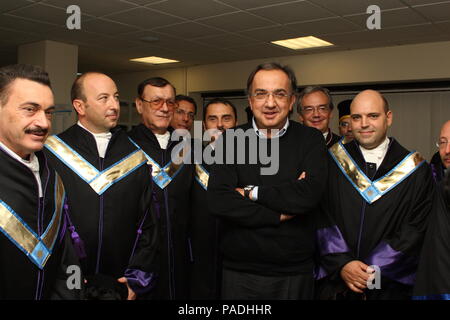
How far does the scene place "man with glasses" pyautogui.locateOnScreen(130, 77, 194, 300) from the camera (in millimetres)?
2543

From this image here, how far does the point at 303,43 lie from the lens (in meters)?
6.81

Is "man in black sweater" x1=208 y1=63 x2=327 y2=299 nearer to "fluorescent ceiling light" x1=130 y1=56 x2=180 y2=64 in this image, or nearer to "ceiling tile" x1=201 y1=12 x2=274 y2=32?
"ceiling tile" x1=201 y1=12 x2=274 y2=32

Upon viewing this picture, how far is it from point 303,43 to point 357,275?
5.38m

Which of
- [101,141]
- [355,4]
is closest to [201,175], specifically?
[101,141]

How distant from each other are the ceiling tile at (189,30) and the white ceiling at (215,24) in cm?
1

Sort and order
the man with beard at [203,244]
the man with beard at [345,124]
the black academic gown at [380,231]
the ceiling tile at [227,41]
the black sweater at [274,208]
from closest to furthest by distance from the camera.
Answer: the black sweater at [274,208] → the black academic gown at [380,231] → the man with beard at [203,244] → the man with beard at [345,124] → the ceiling tile at [227,41]

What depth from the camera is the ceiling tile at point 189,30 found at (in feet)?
19.1

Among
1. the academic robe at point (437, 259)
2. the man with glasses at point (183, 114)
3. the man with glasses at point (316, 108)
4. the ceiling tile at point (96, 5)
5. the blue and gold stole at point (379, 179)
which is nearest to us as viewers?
the academic robe at point (437, 259)


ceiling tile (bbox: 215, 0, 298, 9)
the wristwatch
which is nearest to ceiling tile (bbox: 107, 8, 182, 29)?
ceiling tile (bbox: 215, 0, 298, 9)

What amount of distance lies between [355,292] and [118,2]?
4008 millimetres

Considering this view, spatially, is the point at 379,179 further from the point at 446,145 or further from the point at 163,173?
the point at 163,173

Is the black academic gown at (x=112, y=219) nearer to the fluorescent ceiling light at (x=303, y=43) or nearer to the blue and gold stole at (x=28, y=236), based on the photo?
the blue and gold stole at (x=28, y=236)

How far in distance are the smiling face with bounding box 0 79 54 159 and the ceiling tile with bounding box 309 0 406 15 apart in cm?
389

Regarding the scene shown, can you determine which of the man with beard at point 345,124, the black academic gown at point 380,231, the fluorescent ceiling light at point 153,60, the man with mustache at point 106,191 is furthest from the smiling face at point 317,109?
the fluorescent ceiling light at point 153,60
